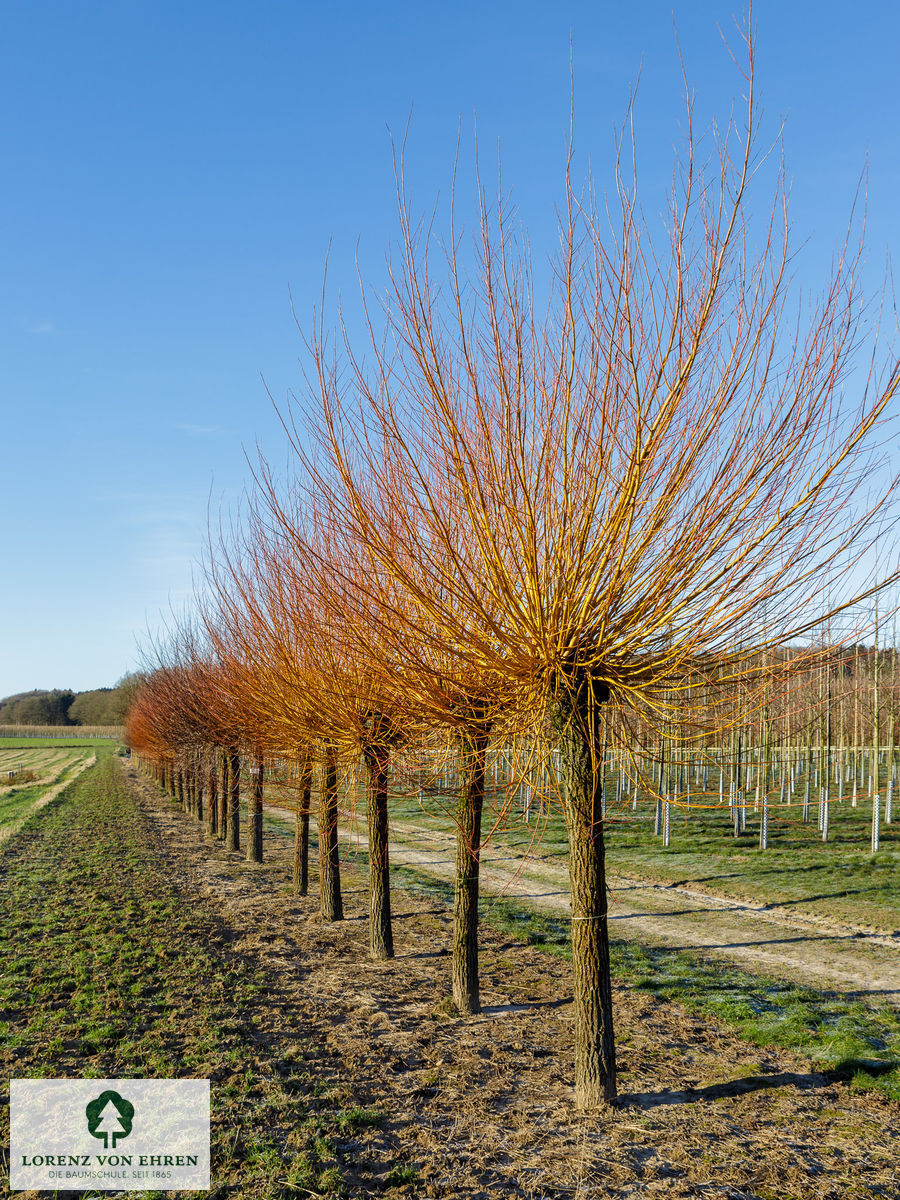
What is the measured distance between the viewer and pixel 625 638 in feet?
14.0

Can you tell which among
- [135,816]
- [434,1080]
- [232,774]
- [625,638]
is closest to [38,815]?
[135,816]

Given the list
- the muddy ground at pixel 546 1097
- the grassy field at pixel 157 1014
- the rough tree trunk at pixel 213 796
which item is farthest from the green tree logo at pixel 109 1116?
the rough tree trunk at pixel 213 796

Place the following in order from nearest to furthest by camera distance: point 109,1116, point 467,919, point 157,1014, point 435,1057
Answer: point 109,1116, point 435,1057, point 157,1014, point 467,919

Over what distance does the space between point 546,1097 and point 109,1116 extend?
2.90 metres

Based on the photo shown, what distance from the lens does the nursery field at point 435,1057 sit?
14.0ft

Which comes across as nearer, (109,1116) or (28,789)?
(109,1116)

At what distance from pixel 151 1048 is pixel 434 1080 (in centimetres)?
227

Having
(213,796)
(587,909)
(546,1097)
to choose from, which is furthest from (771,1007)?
(213,796)

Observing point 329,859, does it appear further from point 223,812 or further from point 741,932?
point 223,812

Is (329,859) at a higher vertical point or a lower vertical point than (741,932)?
higher

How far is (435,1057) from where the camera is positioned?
5902 mm

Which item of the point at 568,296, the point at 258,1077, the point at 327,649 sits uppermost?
the point at 568,296

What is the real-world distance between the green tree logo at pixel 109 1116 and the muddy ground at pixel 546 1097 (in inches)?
48.7

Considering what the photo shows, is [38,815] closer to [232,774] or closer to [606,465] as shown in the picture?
[232,774]
